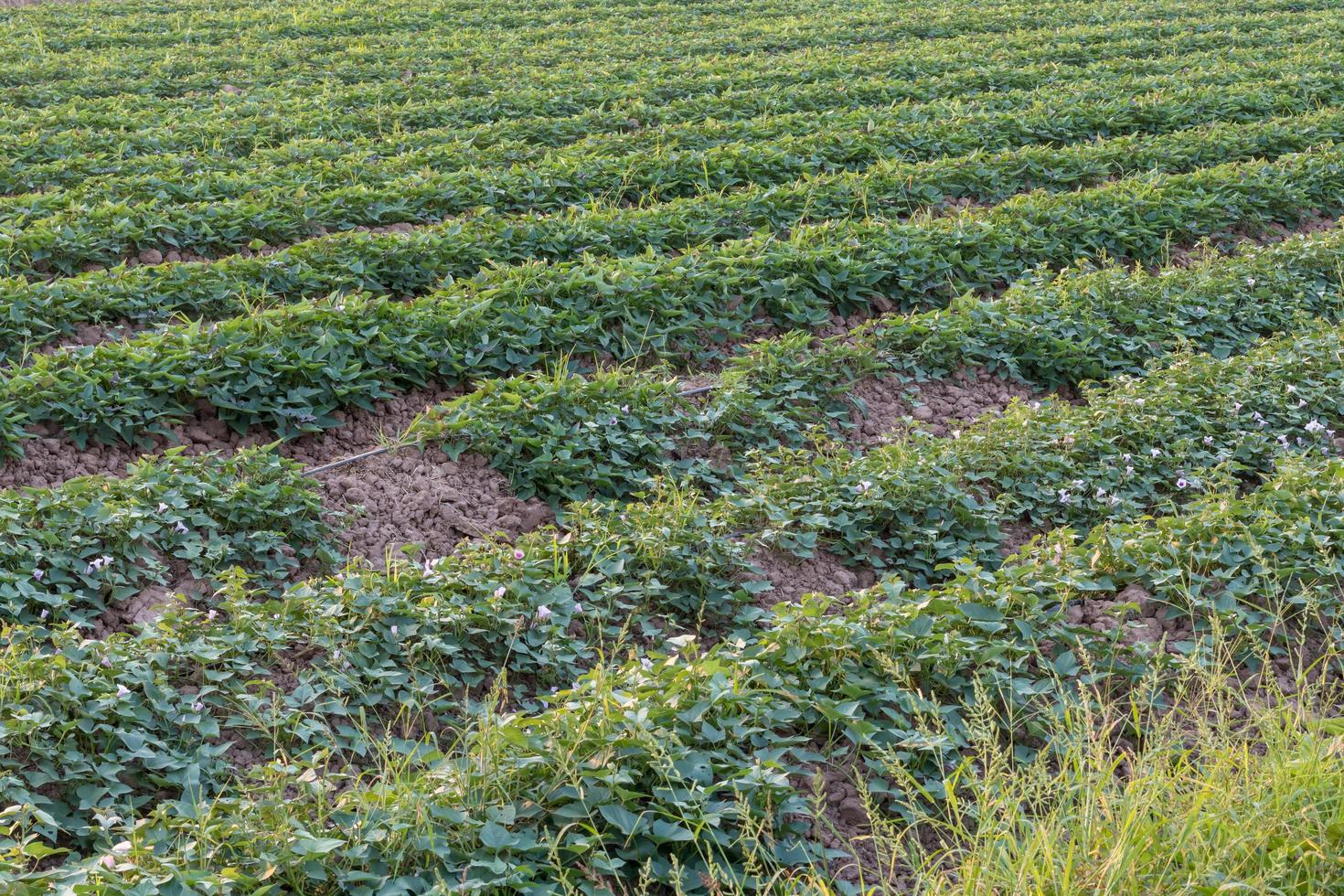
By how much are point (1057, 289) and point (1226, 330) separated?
91cm

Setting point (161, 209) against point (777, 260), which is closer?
point (777, 260)

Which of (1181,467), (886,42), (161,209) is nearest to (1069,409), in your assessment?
(1181,467)

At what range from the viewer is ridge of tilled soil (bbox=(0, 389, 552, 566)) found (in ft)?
16.5

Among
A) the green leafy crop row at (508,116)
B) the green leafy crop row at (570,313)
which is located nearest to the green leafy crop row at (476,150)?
the green leafy crop row at (508,116)

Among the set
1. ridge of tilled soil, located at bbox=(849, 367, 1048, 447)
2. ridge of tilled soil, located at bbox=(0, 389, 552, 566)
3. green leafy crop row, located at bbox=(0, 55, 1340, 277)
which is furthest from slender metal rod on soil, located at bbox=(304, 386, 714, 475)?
green leafy crop row, located at bbox=(0, 55, 1340, 277)

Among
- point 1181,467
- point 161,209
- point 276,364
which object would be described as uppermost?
point 161,209

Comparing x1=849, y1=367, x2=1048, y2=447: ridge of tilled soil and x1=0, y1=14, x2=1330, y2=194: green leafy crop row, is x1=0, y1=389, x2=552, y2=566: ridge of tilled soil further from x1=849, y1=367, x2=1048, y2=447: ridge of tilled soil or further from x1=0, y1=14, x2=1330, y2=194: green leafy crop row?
x1=0, y1=14, x2=1330, y2=194: green leafy crop row

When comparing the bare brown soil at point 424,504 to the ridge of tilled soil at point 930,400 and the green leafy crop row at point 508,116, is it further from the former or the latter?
the green leafy crop row at point 508,116

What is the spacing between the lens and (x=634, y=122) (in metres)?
10.8

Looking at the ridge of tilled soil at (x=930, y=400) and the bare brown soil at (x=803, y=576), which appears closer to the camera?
the bare brown soil at (x=803, y=576)

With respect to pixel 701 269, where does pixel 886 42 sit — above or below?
above

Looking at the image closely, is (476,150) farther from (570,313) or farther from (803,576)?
(803,576)

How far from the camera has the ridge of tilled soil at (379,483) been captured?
199 inches

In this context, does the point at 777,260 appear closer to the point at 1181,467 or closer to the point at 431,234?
the point at 431,234
